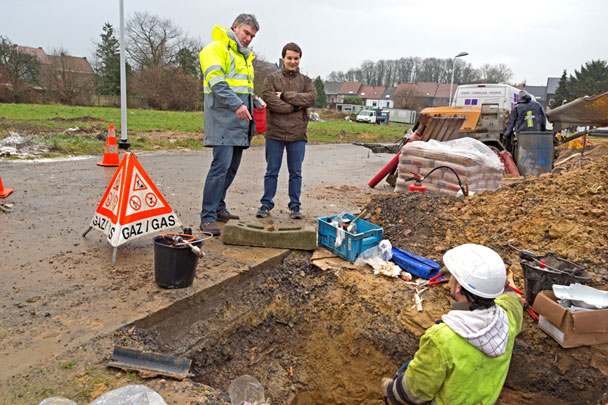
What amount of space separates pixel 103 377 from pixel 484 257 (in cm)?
228

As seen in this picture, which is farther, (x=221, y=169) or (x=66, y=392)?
(x=221, y=169)

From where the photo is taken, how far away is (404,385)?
2.51 meters

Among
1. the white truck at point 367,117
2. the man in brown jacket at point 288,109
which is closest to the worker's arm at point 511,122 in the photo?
the man in brown jacket at point 288,109

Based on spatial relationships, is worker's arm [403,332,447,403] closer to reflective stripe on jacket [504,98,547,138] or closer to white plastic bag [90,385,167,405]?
white plastic bag [90,385,167,405]

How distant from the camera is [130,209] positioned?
3.88 meters

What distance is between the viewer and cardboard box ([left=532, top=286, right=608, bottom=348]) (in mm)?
3047

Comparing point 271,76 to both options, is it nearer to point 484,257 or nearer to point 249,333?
point 249,333

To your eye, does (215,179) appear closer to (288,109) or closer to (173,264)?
(288,109)

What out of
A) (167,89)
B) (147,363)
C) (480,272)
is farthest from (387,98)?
(147,363)

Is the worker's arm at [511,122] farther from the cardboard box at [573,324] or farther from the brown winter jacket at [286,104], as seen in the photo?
the cardboard box at [573,324]

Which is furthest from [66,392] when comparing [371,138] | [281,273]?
[371,138]

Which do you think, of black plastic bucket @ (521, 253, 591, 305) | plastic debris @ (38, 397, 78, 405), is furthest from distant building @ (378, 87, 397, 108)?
plastic debris @ (38, 397, 78, 405)

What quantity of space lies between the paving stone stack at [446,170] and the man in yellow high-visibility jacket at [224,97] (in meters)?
3.66

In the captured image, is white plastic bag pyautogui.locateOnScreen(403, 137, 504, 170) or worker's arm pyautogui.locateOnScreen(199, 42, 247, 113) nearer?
worker's arm pyautogui.locateOnScreen(199, 42, 247, 113)
